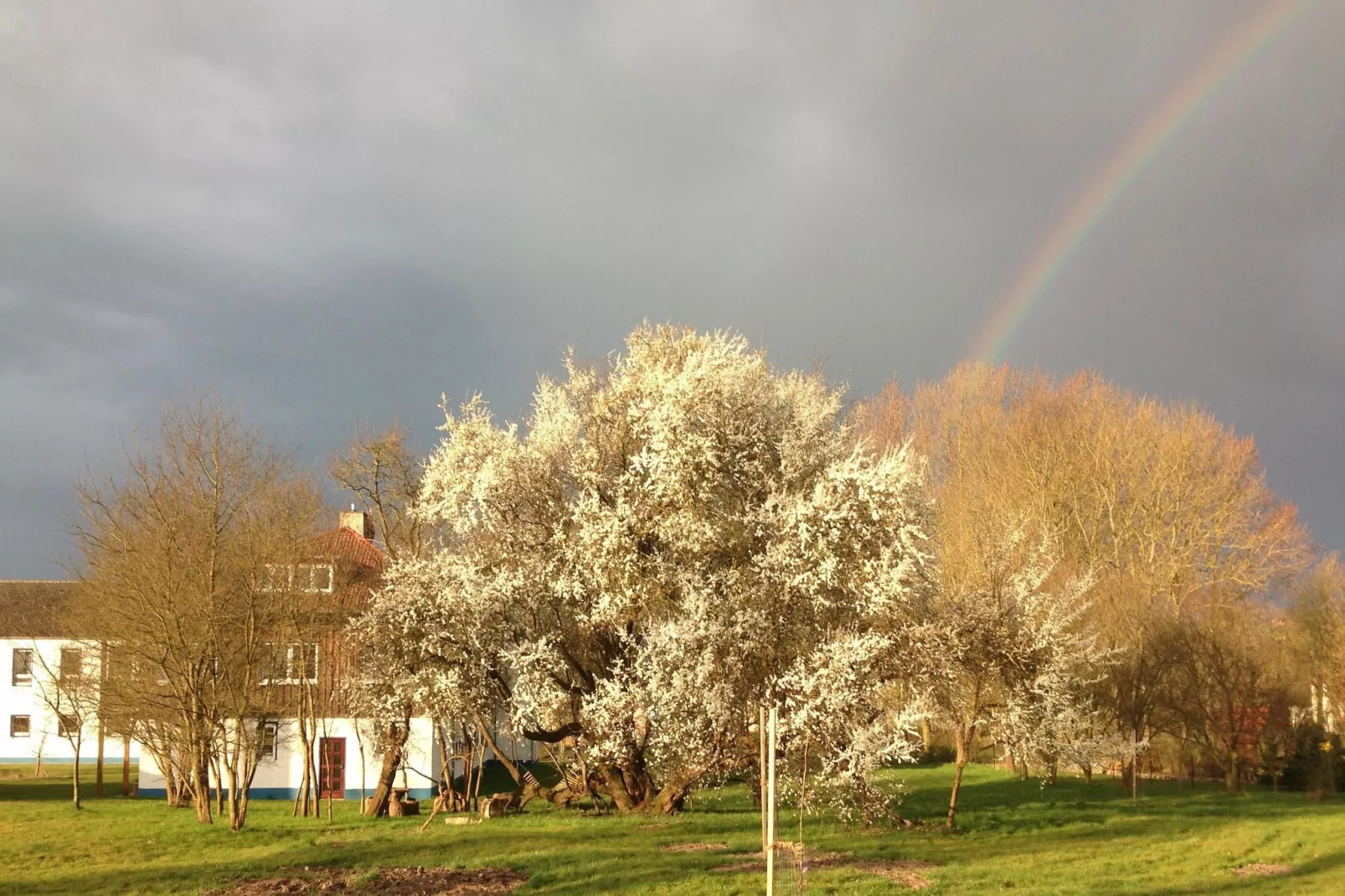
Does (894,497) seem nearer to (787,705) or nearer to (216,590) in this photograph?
(787,705)

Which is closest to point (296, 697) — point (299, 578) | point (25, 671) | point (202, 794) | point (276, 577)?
point (202, 794)

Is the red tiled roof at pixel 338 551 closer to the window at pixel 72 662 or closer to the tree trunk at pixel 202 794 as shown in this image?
the tree trunk at pixel 202 794

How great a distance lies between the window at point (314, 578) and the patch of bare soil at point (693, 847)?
43.4 feet

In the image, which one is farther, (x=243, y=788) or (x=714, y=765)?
(x=243, y=788)

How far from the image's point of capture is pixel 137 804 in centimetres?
3725

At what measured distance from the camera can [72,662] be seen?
39.6 metres

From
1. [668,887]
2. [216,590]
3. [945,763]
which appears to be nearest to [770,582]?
[668,887]

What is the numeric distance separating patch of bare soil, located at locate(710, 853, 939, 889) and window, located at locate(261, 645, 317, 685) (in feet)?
49.8

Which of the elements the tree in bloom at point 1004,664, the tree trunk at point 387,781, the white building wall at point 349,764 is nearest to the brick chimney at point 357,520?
the white building wall at point 349,764

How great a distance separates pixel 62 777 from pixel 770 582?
48.3 m

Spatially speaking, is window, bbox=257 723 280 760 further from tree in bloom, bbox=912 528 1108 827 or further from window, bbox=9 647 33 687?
window, bbox=9 647 33 687

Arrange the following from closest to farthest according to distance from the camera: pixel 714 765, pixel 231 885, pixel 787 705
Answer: pixel 231 885 → pixel 787 705 → pixel 714 765

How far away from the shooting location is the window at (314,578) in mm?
28719

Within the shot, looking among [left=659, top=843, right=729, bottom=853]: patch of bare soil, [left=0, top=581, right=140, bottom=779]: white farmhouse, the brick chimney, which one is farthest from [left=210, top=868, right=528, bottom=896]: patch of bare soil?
[left=0, top=581, right=140, bottom=779]: white farmhouse
